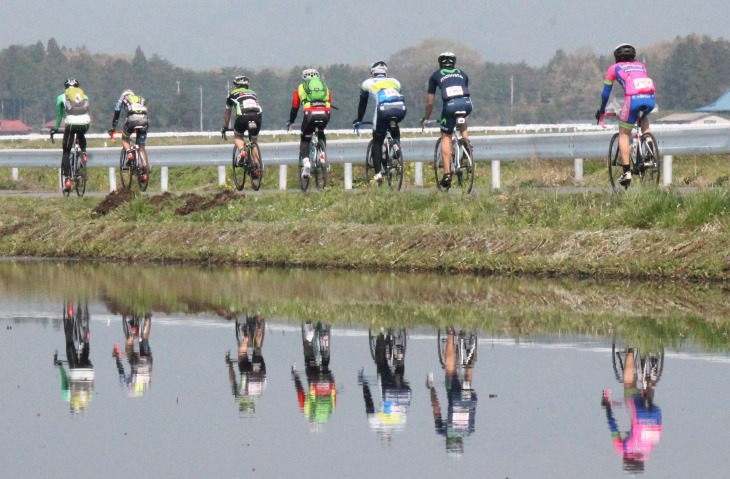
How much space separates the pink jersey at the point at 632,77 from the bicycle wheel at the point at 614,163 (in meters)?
0.96

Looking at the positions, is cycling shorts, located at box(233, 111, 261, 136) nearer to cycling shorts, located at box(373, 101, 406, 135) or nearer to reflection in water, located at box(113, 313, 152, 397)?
cycling shorts, located at box(373, 101, 406, 135)

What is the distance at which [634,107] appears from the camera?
58.5ft

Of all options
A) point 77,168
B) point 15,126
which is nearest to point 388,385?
point 77,168

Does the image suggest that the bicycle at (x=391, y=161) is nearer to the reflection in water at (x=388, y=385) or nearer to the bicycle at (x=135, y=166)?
the bicycle at (x=135, y=166)

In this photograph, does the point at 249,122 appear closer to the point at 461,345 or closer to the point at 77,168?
the point at 77,168

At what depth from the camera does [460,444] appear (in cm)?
730

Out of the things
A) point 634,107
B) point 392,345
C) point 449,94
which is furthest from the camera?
point 449,94

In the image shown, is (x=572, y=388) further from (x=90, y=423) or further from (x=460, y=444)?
(x=90, y=423)

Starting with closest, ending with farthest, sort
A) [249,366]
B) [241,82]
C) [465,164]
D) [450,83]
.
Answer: [249,366]
[450,83]
[465,164]
[241,82]

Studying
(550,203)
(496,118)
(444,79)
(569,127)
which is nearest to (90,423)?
(550,203)

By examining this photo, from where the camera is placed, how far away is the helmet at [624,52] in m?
18.3

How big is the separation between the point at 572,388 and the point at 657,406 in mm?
716

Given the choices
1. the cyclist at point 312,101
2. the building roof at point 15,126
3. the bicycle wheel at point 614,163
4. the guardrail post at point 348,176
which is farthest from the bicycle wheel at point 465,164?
the building roof at point 15,126

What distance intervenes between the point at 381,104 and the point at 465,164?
1.49m
